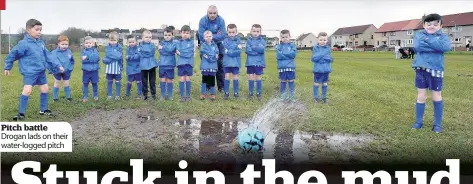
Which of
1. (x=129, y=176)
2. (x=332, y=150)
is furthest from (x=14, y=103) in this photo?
(x=332, y=150)

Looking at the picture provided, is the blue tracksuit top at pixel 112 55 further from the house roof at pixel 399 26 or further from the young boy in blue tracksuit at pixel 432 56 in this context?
the house roof at pixel 399 26

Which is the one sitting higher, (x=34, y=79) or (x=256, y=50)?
(x=256, y=50)

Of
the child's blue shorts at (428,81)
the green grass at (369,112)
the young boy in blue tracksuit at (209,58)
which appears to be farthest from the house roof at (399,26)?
the child's blue shorts at (428,81)

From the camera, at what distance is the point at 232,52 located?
10.9 meters

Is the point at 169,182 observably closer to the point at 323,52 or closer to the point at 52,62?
the point at 52,62

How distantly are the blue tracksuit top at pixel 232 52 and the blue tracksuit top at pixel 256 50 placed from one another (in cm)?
23

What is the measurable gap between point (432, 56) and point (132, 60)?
634 centimetres

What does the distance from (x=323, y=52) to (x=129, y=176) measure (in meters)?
6.26

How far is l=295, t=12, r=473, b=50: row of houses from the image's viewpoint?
60244 mm

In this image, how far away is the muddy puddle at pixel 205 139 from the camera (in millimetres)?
6496

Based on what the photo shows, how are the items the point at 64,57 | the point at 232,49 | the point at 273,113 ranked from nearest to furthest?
1. the point at 273,113
2. the point at 64,57
3. the point at 232,49

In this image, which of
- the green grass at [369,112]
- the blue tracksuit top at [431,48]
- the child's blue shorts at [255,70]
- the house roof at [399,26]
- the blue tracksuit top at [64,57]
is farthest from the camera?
the house roof at [399,26]

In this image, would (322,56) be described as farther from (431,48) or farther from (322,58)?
(431,48)

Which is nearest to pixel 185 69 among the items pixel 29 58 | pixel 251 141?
pixel 29 58
